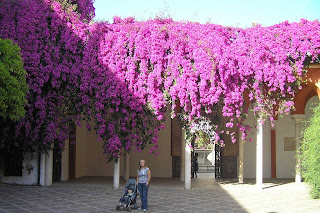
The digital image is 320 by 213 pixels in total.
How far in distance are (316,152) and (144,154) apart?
883 cm

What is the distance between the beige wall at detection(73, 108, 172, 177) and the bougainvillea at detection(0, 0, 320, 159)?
441cm

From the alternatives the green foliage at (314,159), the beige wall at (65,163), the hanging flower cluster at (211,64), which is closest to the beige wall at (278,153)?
the hanging flower cluster at (211,64)

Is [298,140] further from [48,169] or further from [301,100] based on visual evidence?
[48,169]

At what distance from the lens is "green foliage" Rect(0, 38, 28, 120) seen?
32.1ft

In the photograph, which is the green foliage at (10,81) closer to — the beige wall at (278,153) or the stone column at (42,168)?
the stone column at (42,168)

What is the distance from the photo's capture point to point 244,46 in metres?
13.2

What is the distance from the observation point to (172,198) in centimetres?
1149

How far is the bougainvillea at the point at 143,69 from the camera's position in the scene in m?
13.1

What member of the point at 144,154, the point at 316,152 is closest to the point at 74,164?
the point at 144,154

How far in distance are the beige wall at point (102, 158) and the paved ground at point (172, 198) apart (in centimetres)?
307

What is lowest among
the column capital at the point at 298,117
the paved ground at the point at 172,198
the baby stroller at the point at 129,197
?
the paved ground at the point at 172,198

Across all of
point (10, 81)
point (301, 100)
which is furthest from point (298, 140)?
point (10, 81)

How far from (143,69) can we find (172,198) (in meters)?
4.20

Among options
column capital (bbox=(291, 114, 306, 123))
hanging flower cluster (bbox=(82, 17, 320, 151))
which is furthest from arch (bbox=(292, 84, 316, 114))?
hanging flower cluster (bbox=(82, 17, 320, 151))
